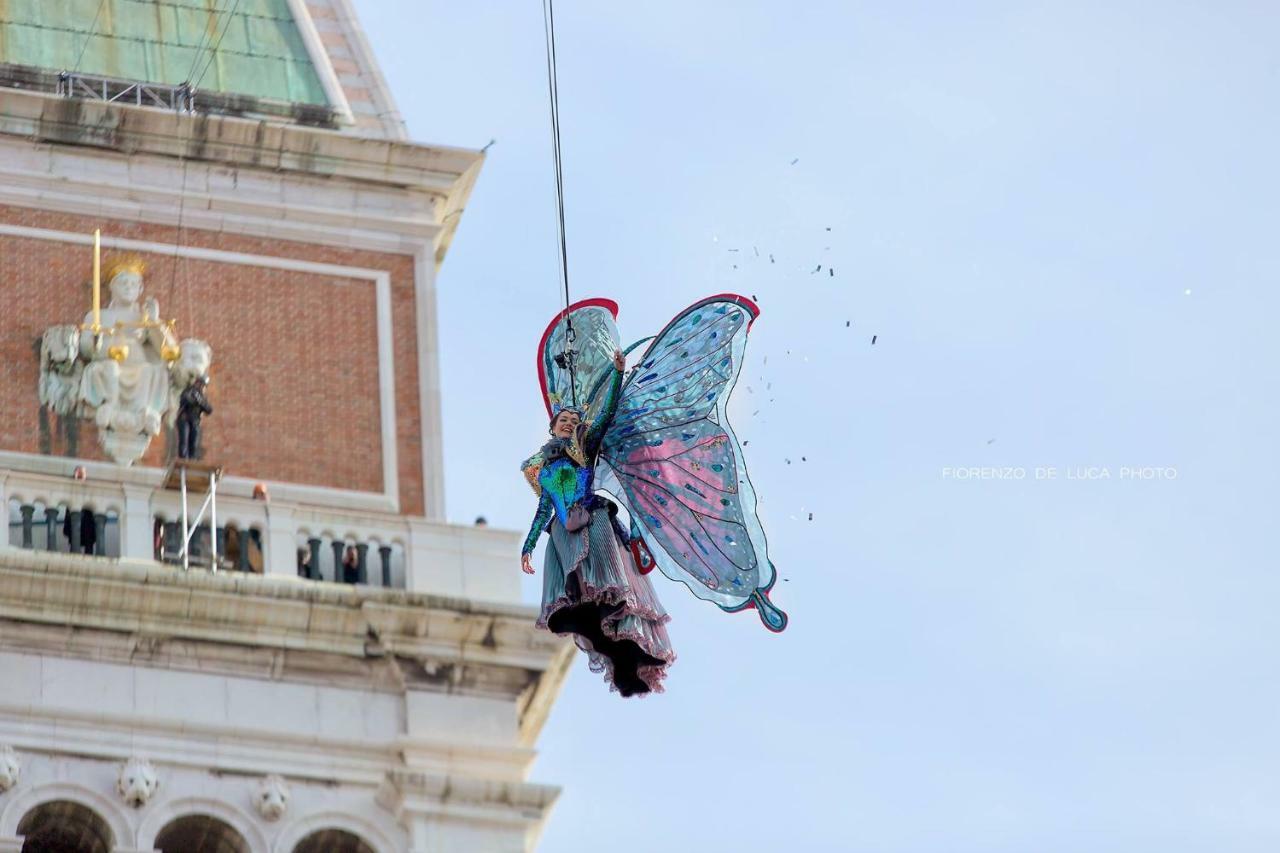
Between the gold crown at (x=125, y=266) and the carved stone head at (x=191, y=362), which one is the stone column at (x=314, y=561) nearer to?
the carved stone head at (x=191, y=362)

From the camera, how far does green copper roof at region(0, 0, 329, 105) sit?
46.8 meters

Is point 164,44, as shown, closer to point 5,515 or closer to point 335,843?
point 5,515

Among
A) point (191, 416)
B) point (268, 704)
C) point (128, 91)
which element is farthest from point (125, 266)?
point (268, 704)

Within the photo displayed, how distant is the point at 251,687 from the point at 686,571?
25.3 ft

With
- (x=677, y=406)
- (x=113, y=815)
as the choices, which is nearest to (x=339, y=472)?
(x=113, y=815)

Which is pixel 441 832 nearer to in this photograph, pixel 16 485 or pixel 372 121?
pixel 16 485

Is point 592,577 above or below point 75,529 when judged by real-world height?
below

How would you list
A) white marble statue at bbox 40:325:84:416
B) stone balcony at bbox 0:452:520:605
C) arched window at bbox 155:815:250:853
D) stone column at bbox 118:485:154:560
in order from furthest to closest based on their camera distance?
white marble statue at bbox 40:325:84:416 < stone balcony at bbox 0:452:520:605 < stone column at bbox 118:485:154:560 < arched window at bbox 155:815:250:853

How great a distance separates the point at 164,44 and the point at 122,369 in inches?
191

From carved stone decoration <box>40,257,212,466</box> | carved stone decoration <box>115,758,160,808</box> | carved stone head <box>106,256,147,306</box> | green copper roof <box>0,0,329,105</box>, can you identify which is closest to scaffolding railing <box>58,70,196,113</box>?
green copper roof <box>0,0,329,105</box>

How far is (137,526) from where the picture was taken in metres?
41.9

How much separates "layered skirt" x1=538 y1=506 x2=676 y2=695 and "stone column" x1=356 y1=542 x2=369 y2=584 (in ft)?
28.6

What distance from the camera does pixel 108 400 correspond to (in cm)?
4353

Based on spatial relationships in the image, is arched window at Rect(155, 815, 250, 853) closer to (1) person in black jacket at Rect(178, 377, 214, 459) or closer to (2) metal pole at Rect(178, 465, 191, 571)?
(2) metal pole at Rect(178, 465, 191, 571)
